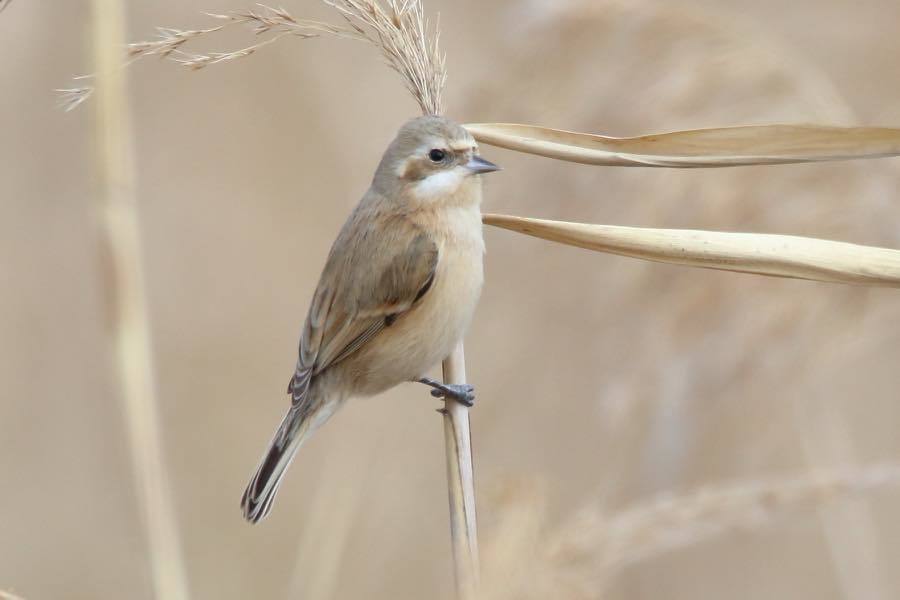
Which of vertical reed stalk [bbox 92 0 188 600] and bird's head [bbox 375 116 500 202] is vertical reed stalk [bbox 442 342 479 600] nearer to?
vertical reed stalk [bbox 92 0 188 600]

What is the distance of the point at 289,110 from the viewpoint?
17.4 feet

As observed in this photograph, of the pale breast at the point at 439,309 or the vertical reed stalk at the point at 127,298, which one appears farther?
the pale breast at the point at 439,309

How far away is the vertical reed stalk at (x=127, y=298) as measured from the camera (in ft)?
5.16

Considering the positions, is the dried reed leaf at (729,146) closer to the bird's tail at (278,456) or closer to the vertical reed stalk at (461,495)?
the vertical reed stalk at (461,495)

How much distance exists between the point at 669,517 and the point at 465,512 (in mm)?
471

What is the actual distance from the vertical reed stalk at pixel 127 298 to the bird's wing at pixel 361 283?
1.69 m

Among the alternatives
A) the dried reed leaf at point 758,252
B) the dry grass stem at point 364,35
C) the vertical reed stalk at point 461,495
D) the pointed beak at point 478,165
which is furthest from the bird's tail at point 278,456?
the dried reed leaf at point 758,252

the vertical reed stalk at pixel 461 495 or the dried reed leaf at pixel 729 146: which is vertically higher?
the dried reed leaf at pixel 729 146

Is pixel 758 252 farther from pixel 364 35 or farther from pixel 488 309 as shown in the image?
pixel 488 309

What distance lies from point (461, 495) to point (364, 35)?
3.63ft

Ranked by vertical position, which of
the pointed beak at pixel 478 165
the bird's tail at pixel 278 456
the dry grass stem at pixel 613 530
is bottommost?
the dry grass stem at pixel 613 530

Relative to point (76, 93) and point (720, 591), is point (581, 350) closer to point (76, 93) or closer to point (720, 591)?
point (720, 591)

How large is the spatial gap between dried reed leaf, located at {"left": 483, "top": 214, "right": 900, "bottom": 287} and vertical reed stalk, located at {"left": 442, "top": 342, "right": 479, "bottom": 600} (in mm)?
608

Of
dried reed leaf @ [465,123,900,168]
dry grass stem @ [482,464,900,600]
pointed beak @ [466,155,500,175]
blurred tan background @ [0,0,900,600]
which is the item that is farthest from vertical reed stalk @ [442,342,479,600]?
pointed beak @ [466,155,500,175]
